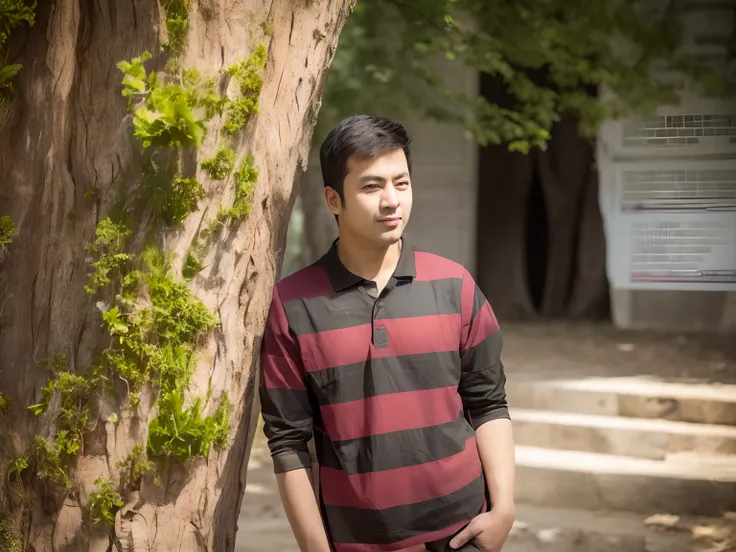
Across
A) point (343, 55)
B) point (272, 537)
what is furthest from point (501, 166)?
point (272, 537)

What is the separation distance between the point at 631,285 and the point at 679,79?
2152 mm

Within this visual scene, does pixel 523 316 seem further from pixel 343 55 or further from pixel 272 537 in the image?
pixel 272 537

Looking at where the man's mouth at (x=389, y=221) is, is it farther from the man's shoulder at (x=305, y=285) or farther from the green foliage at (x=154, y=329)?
the green foliage at (x=154, y=329)

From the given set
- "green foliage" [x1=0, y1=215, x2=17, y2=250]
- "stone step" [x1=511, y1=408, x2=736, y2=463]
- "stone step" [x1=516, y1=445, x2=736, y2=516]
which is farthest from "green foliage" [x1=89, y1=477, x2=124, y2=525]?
"stone step" [x1=511, y1=408, x2=736, y2=463]

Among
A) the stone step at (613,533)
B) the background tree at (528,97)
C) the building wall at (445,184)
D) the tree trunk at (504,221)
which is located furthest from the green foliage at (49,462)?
the tree trunk at (504,221)

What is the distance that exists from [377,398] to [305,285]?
33 centimetres

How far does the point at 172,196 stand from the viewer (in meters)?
2.21

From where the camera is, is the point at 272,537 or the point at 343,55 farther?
the point at 343,55

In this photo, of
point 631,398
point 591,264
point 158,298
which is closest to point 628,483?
point 631,398

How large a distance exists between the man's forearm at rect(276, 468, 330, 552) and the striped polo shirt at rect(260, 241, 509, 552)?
0.03 metres

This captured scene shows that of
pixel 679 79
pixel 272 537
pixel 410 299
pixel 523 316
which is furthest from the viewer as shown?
pixel 523 316

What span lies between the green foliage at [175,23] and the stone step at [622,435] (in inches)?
159

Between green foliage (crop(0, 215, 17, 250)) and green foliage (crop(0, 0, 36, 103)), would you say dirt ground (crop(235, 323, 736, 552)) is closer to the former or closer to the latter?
green foliage (crop(0, 215, 17, 250))

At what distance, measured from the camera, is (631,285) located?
8227 mm
